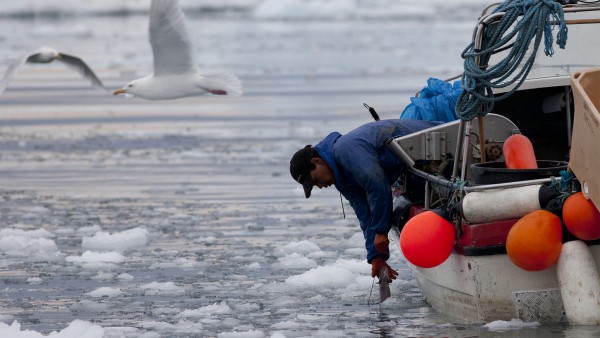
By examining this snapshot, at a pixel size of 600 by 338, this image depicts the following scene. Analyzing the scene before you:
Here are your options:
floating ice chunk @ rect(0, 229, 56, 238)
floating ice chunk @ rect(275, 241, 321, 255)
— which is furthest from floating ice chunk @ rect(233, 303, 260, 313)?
floating ice chunk @ rect(0, 229, 56, 238)

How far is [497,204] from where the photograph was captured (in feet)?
25.0

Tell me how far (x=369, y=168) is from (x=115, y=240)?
368 centimetres

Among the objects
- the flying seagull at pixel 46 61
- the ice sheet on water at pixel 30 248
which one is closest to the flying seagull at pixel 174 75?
the flying seagull at pixel 46 61

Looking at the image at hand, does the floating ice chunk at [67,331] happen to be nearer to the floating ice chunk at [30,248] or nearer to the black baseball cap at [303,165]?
the black baseball cap at [303,165]

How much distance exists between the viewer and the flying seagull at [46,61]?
605 inches

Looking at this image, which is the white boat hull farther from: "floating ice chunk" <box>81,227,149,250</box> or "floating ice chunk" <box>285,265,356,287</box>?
"floating ice chunk" <box>81,227,149,250</box>

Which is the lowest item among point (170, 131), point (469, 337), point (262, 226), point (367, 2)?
point (469, 337)

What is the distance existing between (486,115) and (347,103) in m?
16.4

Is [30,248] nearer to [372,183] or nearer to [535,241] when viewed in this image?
[372,183]

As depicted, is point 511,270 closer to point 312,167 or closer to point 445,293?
point 445,293

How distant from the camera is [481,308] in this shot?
26.1 ft

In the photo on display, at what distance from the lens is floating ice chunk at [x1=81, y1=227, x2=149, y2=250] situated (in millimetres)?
11383

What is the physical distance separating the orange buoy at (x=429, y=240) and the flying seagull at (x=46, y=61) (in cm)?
808

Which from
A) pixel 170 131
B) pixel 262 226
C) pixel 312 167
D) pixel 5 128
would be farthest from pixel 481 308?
pixel 5 128
